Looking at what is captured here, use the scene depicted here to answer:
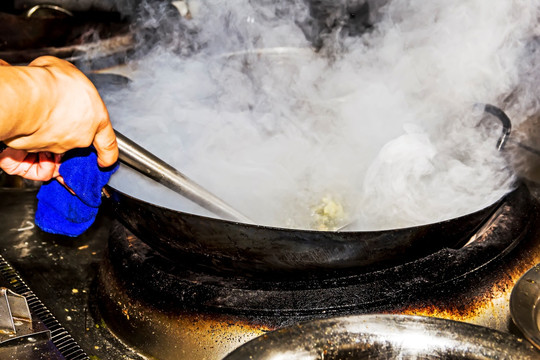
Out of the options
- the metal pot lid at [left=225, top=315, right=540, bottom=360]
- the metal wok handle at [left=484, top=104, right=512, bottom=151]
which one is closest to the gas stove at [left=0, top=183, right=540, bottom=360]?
the metal wok handle at [left=484, top=104, right=512, bottom=151]

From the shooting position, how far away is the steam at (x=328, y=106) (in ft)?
7.36

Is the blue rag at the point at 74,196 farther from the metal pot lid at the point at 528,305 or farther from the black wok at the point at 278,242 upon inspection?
the metal pot lid at the point at 528,305

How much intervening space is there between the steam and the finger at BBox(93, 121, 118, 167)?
27.4 inches

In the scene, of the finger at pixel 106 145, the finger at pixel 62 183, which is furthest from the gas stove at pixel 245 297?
the finger at pixel 106 145

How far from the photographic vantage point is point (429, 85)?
2889mm

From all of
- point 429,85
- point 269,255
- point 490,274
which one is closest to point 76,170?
point 269,255

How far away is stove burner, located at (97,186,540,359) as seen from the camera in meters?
1.67

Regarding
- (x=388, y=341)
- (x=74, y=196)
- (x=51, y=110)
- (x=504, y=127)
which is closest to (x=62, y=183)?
(x=74, y=196)

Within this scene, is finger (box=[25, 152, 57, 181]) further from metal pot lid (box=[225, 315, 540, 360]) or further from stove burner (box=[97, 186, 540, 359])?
metal pot lid (box=[225, 315, 540, 360])

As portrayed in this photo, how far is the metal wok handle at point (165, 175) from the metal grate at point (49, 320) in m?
0.58

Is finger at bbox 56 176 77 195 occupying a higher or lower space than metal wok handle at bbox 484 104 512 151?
lower

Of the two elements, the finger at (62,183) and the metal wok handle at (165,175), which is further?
the finger at (62,183)

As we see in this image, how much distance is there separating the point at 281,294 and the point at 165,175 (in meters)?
0.52

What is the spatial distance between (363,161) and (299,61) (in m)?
0.72
